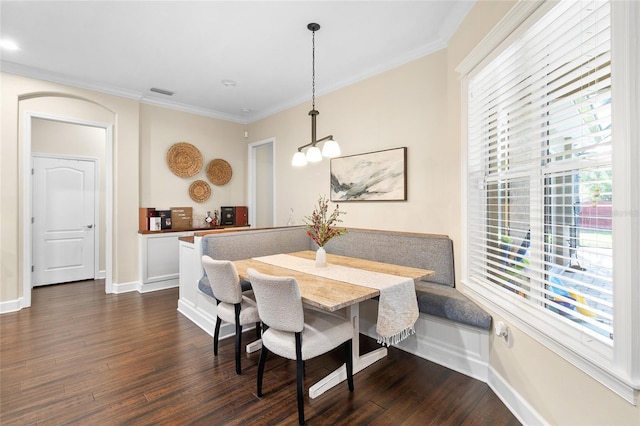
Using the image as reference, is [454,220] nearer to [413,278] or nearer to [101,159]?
[413,278]

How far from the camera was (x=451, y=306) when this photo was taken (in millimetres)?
2252

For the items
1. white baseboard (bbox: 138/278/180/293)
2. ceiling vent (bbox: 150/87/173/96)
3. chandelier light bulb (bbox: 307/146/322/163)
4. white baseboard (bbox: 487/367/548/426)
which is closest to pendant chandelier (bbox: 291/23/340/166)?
chandelier light bulb (bbox: 307/146/322/163)

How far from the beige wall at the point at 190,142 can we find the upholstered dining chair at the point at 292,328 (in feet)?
11.7

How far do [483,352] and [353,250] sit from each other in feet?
5.16

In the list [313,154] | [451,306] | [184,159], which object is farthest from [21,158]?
[451,306]

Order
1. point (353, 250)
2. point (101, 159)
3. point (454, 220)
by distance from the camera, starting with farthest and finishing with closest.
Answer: point (101, 159), point (353, 250), point (454, 220)

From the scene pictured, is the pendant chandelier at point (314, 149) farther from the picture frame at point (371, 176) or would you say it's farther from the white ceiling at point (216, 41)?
the picture frame at point (371, 176)

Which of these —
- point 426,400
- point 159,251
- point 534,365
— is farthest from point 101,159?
point 534,365

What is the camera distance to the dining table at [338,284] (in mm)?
1754

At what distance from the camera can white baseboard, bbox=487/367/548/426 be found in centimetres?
164

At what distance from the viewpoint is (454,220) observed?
2.65 metres

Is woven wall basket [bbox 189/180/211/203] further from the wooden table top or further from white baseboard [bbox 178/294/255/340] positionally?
the wooden table top

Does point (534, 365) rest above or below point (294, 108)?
below

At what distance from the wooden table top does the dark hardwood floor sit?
28.6 inches
